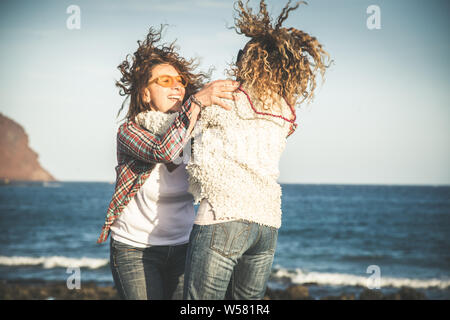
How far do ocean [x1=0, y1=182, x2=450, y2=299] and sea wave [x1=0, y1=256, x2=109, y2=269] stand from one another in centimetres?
4

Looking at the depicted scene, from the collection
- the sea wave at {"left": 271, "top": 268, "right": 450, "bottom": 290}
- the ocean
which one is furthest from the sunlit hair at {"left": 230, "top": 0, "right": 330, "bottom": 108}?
the sea wave at {"left": 271, "top": 268, "right": 450, "bottom": 290}

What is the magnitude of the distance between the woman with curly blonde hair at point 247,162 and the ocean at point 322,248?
1007 centimetres

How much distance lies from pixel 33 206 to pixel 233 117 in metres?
40.2

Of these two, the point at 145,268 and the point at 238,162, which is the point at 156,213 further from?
the point at 238,162

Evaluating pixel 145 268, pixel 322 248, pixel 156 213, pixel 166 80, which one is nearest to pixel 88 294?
pixel 145 268

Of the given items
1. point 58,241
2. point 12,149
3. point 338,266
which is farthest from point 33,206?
point 12,149

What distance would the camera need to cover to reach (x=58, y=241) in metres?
20.9

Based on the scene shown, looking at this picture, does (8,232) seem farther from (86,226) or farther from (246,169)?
(246,169)

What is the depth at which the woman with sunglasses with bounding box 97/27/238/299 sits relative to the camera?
2.06 metres

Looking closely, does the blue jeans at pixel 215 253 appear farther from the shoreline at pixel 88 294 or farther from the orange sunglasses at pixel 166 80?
the shoreline at pixel 88 294

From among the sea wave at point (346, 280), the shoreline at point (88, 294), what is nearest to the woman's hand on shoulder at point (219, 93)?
the shoreline at point (88, 294)

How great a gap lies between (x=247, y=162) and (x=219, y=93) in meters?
0.34
